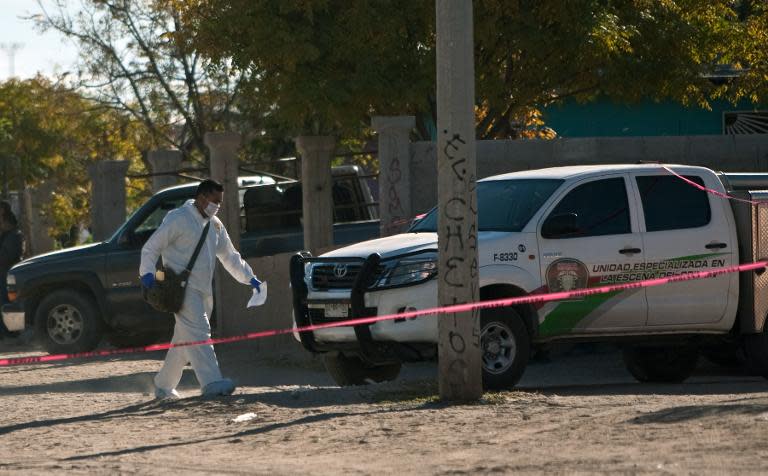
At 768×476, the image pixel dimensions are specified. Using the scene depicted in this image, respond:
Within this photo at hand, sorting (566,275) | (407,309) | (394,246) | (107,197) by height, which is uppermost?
(107,197)

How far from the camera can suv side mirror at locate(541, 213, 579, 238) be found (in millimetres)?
11469

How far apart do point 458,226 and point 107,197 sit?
37.2 ft

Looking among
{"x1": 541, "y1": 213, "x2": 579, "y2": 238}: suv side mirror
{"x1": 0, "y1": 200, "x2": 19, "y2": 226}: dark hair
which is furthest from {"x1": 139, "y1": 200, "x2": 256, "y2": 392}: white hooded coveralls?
{"x1": 0, "y1": 200, "x2": 19, "y2": 226}: dark hair

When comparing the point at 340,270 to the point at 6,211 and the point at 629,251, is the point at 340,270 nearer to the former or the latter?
the point at 629,251

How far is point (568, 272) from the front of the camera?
11.6m

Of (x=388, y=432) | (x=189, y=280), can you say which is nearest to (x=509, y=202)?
(x=189, y=280)

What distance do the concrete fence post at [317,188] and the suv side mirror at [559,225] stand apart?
5.02 metres

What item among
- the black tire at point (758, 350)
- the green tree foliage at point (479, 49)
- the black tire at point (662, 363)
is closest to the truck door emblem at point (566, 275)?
the black tire at point (758, 350)

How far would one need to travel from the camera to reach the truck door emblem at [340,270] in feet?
37.6

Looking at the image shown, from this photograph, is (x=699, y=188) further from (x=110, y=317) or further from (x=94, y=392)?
(x=110, y=317)

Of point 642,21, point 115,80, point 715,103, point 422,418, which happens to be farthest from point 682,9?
point 115,80

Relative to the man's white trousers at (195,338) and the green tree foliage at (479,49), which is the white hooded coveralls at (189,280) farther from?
the green tree foliage at (479,49)

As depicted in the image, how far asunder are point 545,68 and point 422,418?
38.3ft

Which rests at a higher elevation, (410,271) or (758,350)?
(410,271)
